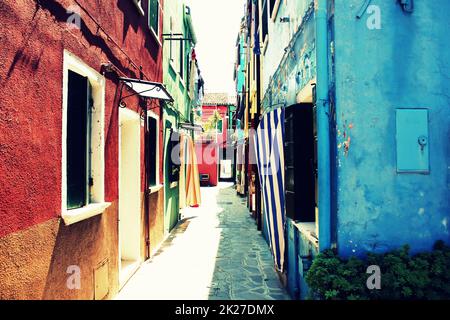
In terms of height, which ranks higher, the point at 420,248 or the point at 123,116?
the point at 123,116

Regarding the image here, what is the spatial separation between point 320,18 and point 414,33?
103 cm

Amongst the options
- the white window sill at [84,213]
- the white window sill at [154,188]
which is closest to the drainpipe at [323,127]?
the white window sill at [84,213]

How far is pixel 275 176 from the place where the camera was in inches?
202

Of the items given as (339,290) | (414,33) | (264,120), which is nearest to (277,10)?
(264,120)

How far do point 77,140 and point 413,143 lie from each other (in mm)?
4097

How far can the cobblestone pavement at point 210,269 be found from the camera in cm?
545

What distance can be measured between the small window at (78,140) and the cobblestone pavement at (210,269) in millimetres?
2150

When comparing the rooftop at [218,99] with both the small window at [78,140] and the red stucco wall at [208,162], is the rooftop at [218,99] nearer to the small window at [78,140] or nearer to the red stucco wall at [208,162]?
the red stucco wall at [208,162]

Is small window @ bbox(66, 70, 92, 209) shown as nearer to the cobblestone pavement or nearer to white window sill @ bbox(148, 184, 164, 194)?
the cobblestone pavement

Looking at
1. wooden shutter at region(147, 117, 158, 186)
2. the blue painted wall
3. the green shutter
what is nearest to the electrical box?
the blue painted wall

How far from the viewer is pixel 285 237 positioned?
5.50 m

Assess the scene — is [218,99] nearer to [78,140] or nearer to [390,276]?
[78,140]
